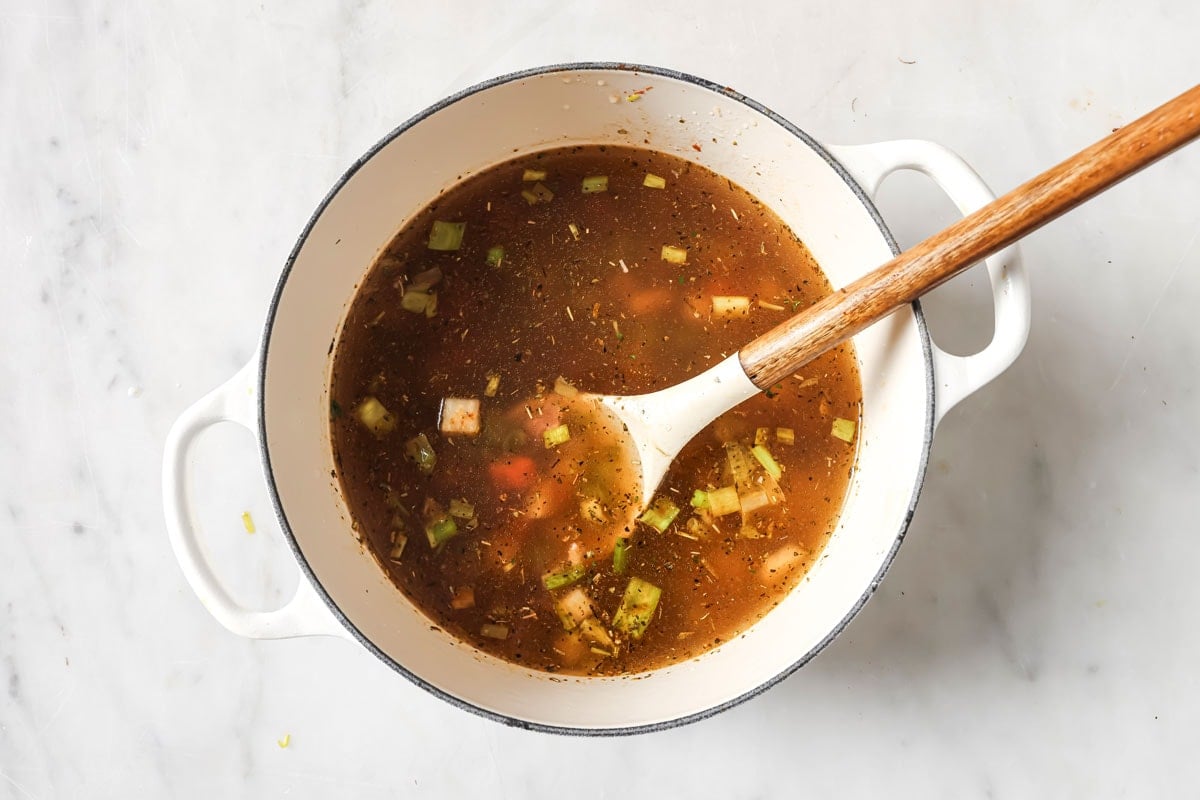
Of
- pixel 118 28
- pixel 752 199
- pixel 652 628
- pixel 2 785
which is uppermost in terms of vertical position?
pixel 118 28

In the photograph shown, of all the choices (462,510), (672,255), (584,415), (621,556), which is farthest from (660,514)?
(672,255)

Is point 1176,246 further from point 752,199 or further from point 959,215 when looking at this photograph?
point 752,199

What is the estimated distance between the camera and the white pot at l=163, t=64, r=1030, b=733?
1319mm

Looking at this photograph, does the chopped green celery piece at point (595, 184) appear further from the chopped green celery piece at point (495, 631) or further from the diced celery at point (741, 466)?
the chopped green celery piece at point (495, 631)

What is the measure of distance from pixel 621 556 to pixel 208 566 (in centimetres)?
60

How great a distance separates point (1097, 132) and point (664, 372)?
81 cm

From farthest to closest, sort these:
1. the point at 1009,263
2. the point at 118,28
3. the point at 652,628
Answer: the point at 118,28 → the point at 652,628 → the point at 1009,263

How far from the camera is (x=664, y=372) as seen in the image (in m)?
1.54

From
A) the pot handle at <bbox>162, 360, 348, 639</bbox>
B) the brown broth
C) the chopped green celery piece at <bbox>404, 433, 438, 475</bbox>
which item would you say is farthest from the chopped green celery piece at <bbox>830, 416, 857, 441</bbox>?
the pot handle at <bbox>162, 360, 348, 639</bbox>

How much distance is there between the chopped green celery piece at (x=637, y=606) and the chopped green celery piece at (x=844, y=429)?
38cm

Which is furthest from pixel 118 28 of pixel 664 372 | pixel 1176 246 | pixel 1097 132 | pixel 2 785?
pixel 1176 246

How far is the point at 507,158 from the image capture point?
1.58 metres

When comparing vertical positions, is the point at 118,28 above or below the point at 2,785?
above

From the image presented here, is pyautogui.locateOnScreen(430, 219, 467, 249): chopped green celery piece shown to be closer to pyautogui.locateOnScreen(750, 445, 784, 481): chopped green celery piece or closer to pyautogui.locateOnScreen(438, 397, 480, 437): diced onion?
pyautogui.locateOnScreen(438, 397, 480, 437): diced onion
